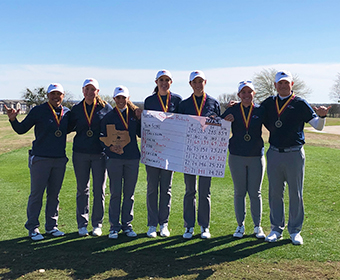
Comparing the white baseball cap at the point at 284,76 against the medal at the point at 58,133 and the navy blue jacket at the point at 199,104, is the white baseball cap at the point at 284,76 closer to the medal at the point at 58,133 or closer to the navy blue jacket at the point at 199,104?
the navy blue jacket at the point at 199,104

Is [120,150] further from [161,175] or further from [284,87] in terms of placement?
[284,87]

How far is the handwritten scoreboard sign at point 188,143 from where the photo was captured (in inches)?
196

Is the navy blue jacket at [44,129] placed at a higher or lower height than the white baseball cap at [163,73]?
lower

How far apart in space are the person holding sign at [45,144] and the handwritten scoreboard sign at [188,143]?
1.22 m

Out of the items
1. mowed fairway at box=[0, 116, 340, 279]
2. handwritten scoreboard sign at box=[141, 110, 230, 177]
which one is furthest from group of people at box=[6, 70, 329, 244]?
mowed fairway at box=[0, 116, 340, 279]

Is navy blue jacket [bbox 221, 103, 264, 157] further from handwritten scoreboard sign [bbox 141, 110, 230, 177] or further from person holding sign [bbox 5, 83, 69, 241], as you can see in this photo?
person holding sign [bbox 5, 83, 69, 241]

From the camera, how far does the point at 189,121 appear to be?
4953 millimetres

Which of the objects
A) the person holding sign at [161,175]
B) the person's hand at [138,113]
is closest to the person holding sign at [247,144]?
the person holding sign at [161,175]

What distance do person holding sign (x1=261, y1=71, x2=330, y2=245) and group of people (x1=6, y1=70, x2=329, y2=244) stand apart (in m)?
0.01

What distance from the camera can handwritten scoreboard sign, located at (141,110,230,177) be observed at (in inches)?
196

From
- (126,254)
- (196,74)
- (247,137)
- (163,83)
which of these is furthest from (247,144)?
(126,254)

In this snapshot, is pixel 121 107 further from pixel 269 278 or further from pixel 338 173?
pixel 338 173

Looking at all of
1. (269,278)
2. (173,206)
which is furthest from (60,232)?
(269,278)

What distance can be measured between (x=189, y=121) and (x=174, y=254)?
1.81 meters
